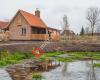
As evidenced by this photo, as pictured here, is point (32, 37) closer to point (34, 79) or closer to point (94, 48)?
point (94, 48)

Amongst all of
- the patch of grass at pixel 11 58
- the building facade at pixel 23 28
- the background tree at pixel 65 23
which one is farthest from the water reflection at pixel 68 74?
the background tree at pixel 65 23

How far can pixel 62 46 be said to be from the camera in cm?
5250

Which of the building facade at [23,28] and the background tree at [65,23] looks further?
the background tree at [65,23]

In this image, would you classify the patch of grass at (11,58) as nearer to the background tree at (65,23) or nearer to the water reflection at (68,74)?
the water reflection at (68,74)

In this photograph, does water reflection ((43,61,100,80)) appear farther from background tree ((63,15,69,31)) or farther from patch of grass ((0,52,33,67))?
background tree ((63,15,69,31))

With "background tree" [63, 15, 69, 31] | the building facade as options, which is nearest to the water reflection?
the building facade

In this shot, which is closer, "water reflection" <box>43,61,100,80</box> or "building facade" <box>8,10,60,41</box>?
"water reflection" <box>43,61,100,80</box>

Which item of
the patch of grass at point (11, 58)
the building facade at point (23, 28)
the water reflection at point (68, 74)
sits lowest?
the water reflection at point (68, 74)

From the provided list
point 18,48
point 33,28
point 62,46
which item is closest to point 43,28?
point 33,28

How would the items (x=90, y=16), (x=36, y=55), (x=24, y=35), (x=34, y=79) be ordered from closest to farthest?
(x=34, y=79) → (x=36, y=55) → (x=24, y=35) → (x=90, y=16)

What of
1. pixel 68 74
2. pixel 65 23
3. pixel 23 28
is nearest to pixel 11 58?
pixel 68 74

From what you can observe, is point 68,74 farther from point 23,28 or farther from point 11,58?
point 23,28

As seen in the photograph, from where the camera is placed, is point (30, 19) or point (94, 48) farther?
point (30, 19)

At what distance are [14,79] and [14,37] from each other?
1959 inches
